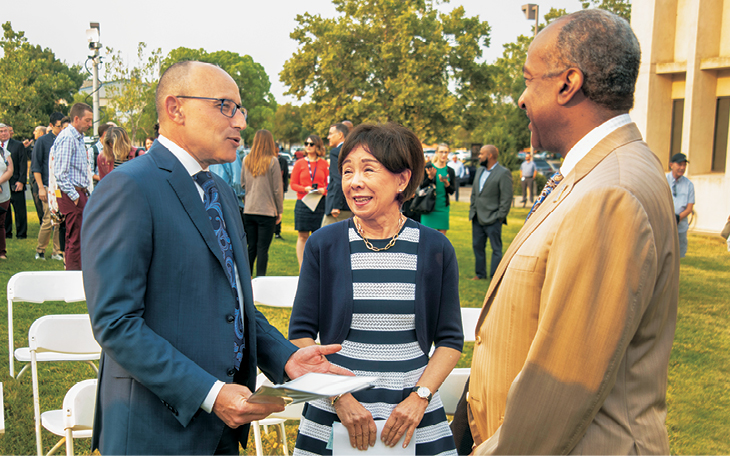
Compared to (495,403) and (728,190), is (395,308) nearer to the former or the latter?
(495,403)

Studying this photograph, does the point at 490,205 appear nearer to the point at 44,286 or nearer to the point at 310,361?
the point at 44,286

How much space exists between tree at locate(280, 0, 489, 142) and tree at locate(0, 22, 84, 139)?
1578 centimetres

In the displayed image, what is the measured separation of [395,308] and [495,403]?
0.77 metres

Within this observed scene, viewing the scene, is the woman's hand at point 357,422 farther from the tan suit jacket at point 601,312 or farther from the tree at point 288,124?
the tree at point 288,124

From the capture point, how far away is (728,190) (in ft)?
52.2

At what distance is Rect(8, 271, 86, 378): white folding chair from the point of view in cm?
423

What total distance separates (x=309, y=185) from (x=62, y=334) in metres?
5.78

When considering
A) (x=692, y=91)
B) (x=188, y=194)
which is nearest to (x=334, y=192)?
(x=188, y=194)

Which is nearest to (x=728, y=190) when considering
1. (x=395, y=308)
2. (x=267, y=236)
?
(x=267, y=236)

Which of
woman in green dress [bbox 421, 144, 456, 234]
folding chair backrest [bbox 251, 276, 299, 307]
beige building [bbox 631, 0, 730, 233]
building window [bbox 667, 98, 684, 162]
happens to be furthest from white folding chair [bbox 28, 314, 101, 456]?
building window [bbox 667, 98, 684, 162]

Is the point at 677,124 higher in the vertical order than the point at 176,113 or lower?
higher

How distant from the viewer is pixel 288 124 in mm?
86750

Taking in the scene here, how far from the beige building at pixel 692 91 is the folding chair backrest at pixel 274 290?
51.4 ft

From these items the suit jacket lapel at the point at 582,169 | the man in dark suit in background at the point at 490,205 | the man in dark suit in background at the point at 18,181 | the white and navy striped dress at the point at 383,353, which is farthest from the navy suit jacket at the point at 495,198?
the man in dark suit in background at the point at 18,181
